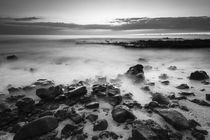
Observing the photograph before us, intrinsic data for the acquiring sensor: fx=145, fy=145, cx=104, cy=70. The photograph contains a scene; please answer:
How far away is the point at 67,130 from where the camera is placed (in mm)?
4027

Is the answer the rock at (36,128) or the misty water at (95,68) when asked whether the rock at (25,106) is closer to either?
the rock at (36,128)

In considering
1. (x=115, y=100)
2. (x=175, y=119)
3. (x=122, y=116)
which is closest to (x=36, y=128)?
(x=122, y=116)

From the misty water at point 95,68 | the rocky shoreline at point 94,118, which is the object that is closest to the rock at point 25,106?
the rocky shoreline at point 94,118

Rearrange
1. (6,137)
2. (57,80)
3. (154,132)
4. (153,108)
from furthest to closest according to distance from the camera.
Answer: (57,80) < (153,108) < (6,137) < (154,132)

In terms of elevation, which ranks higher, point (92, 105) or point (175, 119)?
point (175, 119)

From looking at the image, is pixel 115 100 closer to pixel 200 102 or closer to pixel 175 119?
pixel 175 119

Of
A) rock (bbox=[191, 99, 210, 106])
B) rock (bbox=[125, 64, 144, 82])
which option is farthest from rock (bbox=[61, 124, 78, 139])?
rock (bbox=[125, 64, 144, 82])

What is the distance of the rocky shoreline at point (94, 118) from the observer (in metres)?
3.80

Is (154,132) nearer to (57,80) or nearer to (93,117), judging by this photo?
(93,117)

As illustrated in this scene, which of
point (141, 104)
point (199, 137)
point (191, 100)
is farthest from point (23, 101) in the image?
point (191, 100)

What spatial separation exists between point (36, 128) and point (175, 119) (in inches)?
150

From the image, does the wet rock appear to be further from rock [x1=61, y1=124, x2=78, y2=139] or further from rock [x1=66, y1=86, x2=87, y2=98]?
rock [x1=66, y1=86, x2=87, y2=98]

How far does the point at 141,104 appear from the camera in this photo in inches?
210

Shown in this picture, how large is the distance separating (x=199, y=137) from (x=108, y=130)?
7.71 feet
